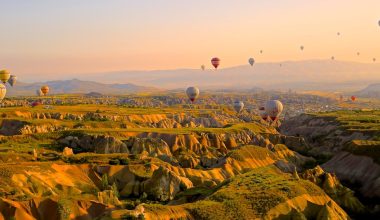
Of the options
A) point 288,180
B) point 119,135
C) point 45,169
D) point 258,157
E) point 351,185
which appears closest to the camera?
point 288,180

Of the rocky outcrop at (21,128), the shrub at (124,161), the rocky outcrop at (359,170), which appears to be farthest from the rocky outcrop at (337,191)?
the rocky outcrop at (21,128)

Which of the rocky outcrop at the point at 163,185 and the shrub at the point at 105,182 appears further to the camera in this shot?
the shrub at the point at 105,182

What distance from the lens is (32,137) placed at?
11469 cm

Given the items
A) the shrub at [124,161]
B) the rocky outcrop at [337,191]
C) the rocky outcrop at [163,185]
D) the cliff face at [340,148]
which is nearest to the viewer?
the rocky outcrop at [163,185]

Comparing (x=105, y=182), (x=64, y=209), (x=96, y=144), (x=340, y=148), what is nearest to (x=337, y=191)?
(x=105, y=182)

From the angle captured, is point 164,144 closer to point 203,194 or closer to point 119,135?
point 119,135

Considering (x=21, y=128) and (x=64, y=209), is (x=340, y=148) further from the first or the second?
(x=64, y=209)

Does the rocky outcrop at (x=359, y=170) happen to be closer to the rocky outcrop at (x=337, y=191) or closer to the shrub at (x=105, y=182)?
the rocky outcrop at (x=337, y=191)

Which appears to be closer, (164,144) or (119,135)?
(164,144)

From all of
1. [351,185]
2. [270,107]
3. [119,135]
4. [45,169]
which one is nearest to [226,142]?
[270,107]

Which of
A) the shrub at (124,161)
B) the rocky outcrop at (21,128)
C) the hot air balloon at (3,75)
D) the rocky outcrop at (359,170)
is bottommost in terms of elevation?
the rocky outcrop at (359,170)

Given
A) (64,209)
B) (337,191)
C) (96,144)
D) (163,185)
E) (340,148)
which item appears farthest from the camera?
(340,148)

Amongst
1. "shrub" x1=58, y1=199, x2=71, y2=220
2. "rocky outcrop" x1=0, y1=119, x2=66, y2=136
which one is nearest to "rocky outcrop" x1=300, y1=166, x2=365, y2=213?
"shrub" x1=58, y1=199, x2=71, y2=220

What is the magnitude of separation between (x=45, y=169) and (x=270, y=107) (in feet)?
260
